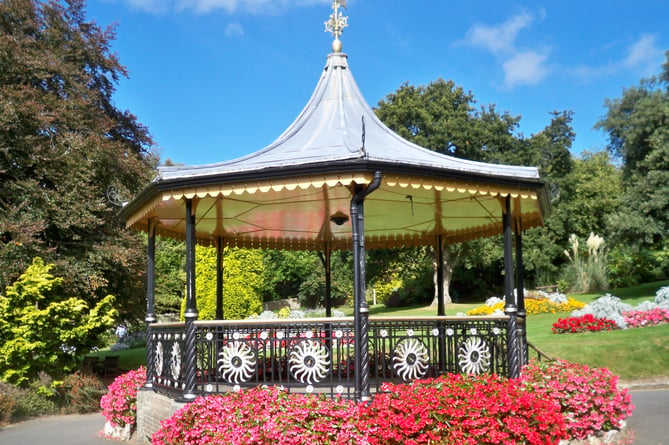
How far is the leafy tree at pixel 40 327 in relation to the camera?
44.6ft

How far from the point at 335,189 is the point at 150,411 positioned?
180 inches

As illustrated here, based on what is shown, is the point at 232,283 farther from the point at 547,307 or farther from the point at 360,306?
the point at 360,306

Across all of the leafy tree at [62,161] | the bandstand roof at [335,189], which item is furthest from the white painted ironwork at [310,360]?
the leafy tree at [62,161]

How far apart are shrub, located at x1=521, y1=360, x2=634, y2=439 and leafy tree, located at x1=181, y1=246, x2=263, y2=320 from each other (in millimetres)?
22486

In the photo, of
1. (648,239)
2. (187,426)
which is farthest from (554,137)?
(187,426)

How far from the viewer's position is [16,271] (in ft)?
51.8

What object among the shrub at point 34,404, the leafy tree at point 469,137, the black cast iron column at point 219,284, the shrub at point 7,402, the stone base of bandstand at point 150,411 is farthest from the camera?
the leafy tree at point 469,137

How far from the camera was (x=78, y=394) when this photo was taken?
14562 millimetres

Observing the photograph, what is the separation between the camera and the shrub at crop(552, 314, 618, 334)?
18.6m

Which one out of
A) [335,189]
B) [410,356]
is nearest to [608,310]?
[410,356]

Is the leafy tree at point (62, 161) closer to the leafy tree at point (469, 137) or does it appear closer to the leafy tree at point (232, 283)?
the leafy tree at point (232, 283)

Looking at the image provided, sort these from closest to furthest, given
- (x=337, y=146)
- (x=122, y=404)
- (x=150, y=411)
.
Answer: (x=337, y=146) → (x=150, y=411) → (x=122, y=404)

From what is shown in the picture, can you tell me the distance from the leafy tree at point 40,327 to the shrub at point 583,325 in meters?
12.9

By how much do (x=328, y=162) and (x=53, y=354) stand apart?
33.2 feet
